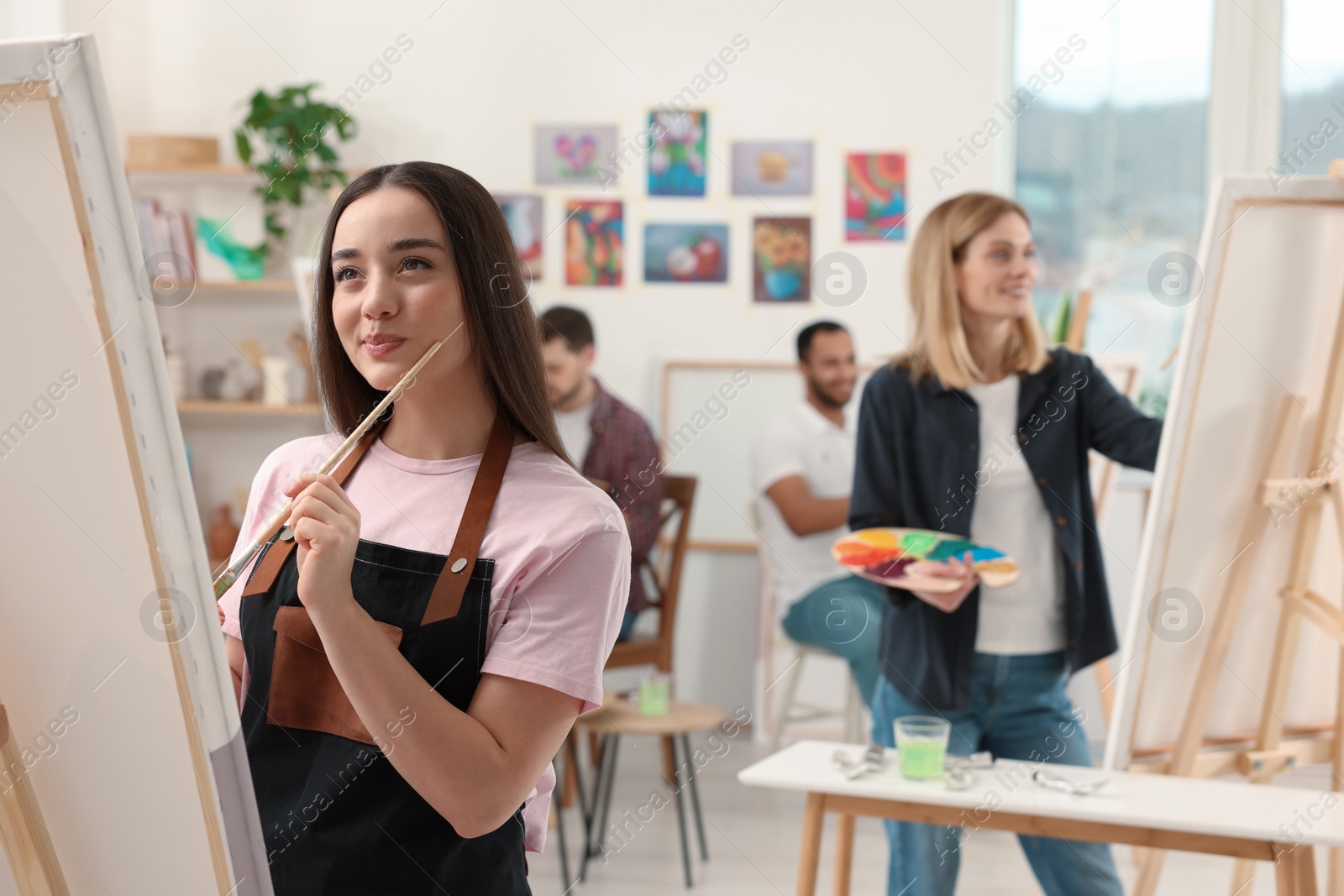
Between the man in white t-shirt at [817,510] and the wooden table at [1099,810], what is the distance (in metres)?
1.63

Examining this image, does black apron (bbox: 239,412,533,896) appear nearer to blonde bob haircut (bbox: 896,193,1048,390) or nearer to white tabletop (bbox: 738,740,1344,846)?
white tabletop (bbox: 738,740,1344,846)

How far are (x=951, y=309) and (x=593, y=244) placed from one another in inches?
103

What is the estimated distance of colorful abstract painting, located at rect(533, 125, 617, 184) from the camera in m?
4.56

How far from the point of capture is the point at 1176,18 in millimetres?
4363

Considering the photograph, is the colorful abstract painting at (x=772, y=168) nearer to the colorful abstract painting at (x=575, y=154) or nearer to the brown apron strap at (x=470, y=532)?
the colorful abstract painting at (x=575, y=154)

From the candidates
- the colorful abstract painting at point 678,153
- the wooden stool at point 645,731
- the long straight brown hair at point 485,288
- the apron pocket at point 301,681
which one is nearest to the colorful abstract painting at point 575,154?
the colorful abstract painting at point 678,153

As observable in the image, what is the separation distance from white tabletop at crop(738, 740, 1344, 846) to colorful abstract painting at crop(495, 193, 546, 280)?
119 inches

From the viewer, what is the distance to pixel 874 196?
445cm

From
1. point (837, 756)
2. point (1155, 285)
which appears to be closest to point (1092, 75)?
point (1155, 285)

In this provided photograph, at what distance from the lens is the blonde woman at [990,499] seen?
6.51 feet

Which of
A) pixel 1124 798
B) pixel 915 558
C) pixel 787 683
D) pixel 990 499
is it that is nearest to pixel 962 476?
pixel 990 499

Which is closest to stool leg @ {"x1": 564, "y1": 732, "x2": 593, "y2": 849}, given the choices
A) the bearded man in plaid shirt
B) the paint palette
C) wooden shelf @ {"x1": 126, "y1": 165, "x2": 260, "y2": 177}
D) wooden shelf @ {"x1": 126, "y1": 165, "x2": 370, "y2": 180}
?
the bearded man in plaid shirt

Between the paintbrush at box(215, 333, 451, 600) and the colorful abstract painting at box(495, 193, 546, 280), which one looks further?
the colorful abstract painting at box(495, 193, 546, 280)

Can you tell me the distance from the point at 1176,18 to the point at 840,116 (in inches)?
50.6
